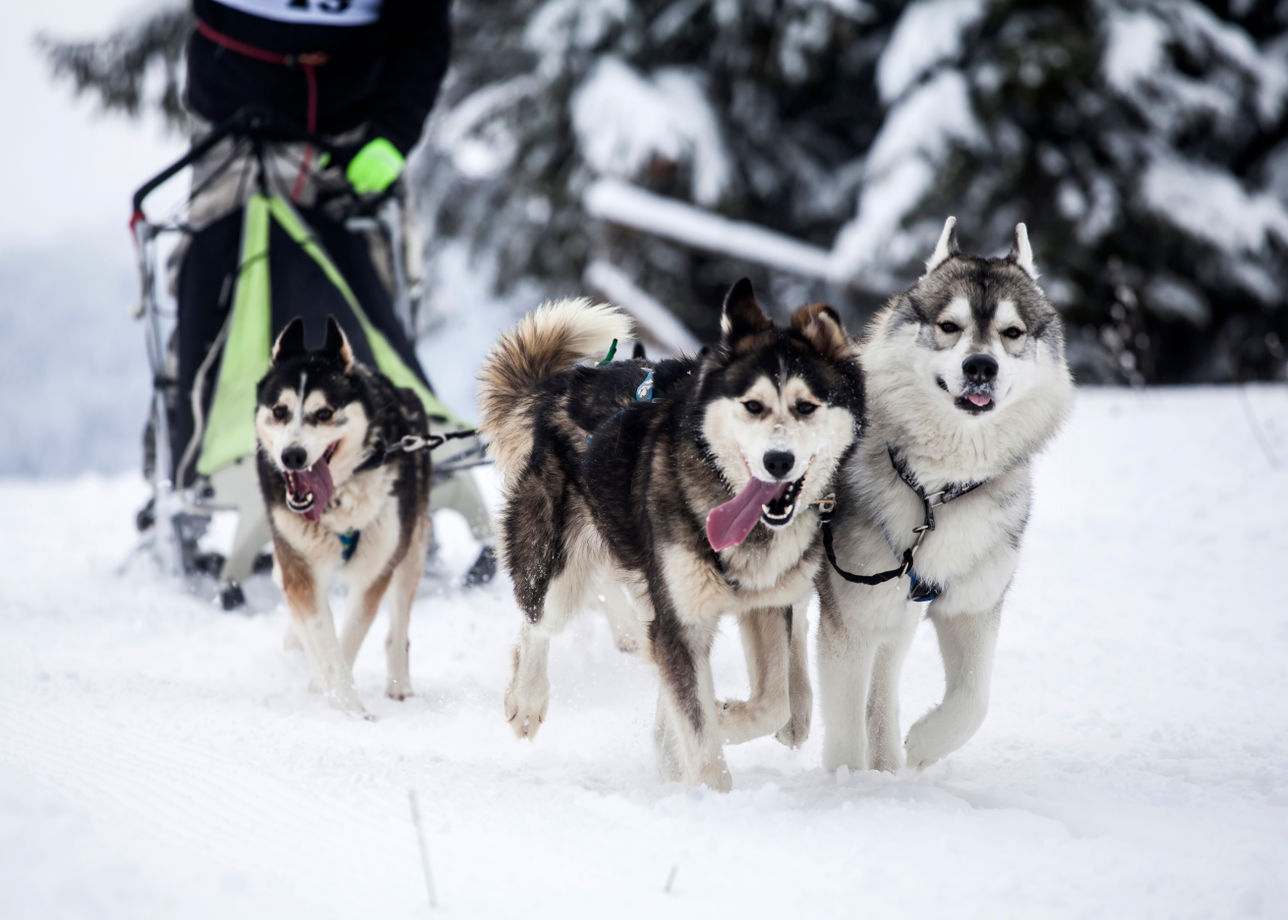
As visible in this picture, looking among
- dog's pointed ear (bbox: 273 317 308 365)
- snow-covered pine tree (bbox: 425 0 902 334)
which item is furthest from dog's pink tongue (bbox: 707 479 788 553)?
snow-covered pine tree (bbox: 425 0 902 334)

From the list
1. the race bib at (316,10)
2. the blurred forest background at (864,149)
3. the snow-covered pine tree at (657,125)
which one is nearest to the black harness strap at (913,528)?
the race bib at (316,10)

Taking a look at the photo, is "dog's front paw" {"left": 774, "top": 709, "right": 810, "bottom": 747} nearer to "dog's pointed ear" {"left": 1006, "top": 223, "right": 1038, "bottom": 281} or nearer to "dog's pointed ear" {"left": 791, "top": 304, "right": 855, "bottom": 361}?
"dog's pointed ear" {"left": 791, "top": 304, "right": 855, "bottom": 361}

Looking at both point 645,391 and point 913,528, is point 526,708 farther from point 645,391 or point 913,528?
point 913,528

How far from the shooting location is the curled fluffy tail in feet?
11.6

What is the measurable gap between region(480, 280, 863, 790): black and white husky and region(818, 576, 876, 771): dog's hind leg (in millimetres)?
108

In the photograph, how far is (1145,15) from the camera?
9289 millimetres

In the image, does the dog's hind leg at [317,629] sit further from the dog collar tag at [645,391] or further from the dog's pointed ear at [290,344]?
the dog collar tag at [645,391]

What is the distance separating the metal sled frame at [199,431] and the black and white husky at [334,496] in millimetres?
767

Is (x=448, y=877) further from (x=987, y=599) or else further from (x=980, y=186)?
(x=980, y=186)

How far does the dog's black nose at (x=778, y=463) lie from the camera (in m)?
2.45

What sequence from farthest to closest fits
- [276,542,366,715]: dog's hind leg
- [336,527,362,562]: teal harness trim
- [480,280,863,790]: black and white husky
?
[336,527,362,562]: teal harness trim, [276,542,366,715]: dog's hind leg, [480,280,863,790]: black and white husky

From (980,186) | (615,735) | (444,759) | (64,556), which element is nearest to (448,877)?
(444,759)

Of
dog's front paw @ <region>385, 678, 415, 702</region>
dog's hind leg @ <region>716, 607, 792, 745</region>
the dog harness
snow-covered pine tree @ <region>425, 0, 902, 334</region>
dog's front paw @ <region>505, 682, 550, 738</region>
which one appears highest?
the dog harness

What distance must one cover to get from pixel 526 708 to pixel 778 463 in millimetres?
1273
